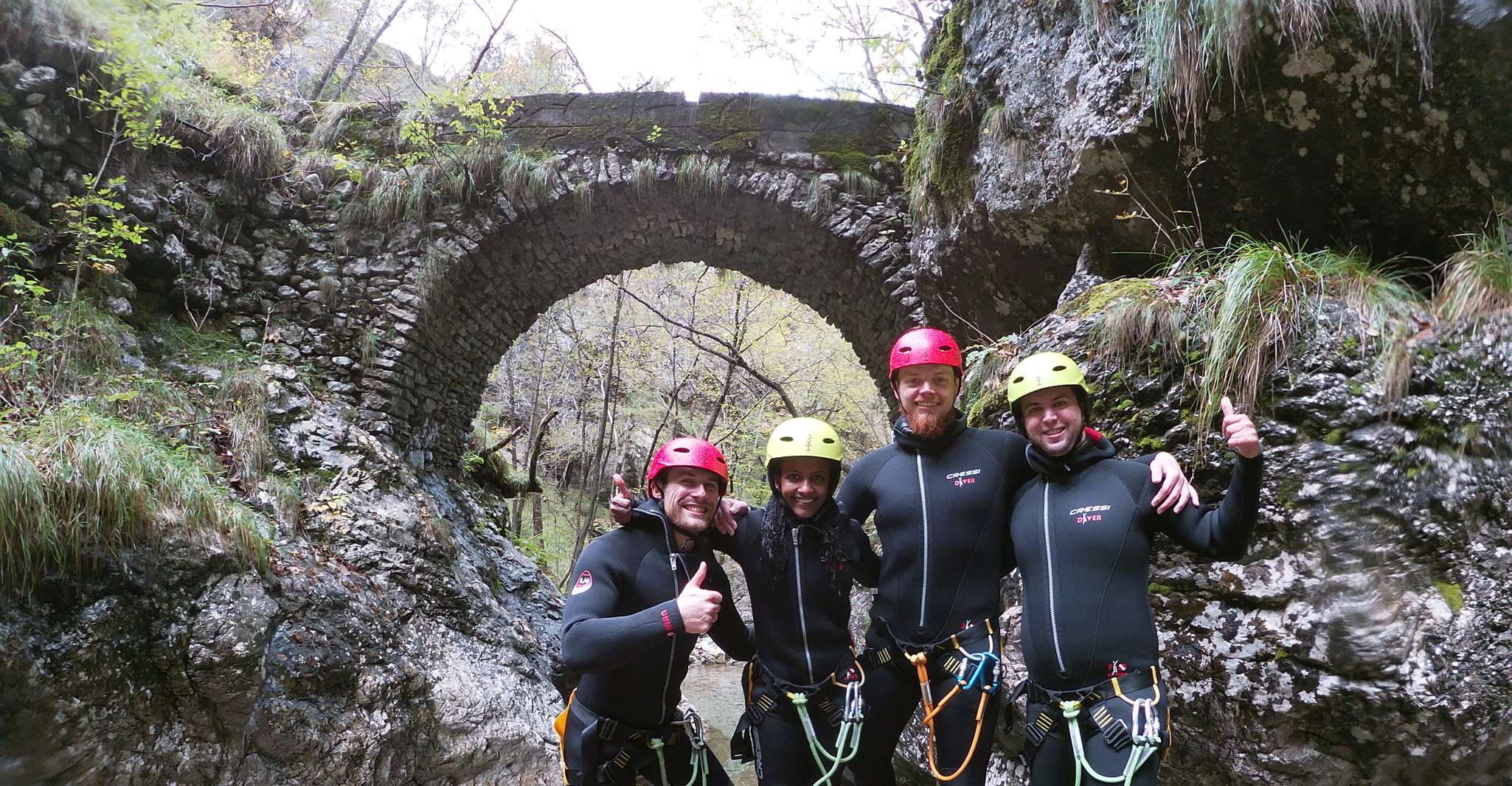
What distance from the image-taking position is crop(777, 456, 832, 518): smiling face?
2.30 meters

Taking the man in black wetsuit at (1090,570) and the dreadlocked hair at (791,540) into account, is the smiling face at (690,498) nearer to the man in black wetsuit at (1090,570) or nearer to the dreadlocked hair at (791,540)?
the dreadlocked hair at (791,540)

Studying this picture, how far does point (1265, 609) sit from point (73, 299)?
20.6 ft

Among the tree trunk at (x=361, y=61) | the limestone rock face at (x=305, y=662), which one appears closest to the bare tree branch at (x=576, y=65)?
the tree trunk at (x=361, y=61)

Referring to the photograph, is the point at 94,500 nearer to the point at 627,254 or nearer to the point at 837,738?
the point at 837,738

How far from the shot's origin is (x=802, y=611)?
2291 mm

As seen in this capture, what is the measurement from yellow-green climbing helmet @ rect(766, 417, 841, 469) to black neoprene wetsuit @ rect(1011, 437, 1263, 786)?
22.7 inches

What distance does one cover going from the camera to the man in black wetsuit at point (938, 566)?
2115 millimetres

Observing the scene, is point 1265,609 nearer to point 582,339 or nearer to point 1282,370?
point 1282,370

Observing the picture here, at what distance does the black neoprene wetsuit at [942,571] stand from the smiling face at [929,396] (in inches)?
1.6

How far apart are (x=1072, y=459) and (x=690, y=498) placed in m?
1.10

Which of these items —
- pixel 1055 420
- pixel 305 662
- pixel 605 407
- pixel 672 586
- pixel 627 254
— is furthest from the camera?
pixel 605 407

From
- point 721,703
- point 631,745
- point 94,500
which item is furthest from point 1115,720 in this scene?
point 721,703

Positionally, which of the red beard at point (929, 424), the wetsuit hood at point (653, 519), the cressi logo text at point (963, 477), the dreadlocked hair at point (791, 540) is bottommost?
the dreadlocked hair at point (791, 540)

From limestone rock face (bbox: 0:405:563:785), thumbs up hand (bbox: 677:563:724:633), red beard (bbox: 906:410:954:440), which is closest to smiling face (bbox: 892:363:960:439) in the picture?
red beard (bbox: 906:410:954:440)
